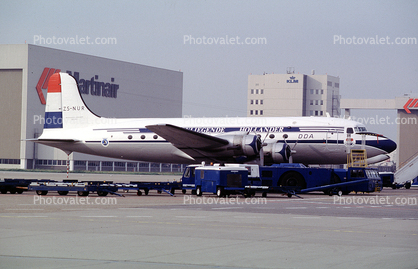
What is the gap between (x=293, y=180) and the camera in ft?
100

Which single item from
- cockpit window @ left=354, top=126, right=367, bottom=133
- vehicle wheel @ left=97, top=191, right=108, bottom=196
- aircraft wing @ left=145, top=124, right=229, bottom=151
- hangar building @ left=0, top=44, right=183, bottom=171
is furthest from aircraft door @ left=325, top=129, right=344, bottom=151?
hangar building @ left=0, top=44, right=183, bottom=171

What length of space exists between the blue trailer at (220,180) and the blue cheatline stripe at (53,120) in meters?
17.8

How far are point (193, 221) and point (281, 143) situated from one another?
68.7 ft

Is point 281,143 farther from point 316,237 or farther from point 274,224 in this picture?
point 316,237

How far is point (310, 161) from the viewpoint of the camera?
3691 centimetres

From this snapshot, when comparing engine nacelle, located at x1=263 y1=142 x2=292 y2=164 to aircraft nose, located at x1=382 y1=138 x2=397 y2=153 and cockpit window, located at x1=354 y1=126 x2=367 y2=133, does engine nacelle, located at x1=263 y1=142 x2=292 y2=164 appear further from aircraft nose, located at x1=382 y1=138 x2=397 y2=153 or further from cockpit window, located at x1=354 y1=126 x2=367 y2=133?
aircraft nose, located at x1=382 y1=138 x2=397 y2=153

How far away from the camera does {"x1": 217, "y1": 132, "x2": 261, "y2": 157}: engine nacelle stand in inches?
1298

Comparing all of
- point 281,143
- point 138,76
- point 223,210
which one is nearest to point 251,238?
point 223,210

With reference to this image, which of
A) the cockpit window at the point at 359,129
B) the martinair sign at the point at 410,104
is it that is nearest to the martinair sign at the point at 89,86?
the martinair sign at the point at 410,104

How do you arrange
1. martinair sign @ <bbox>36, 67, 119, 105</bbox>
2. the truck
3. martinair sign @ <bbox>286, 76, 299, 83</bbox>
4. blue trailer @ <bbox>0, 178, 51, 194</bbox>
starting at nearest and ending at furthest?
1. the truck
2. blue trailer @ <bbox>0, 178, 51, 194</bbox>
3. martinair sign @ <bbox>36, 67, 119, 105</bbox>
4. martinair sign @ <bbox>286, 76, 299, 83</bbox>

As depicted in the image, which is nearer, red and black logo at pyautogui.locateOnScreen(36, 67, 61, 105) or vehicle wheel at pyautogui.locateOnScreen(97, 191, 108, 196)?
vehicle wheel at pyautogui.locateOnScreen(97, 191, 108, 196)

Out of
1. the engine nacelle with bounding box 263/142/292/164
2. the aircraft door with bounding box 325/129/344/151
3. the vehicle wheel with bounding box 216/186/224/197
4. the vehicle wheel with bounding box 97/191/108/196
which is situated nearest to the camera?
the vehicle wheel with bounding box 216/186/224/197

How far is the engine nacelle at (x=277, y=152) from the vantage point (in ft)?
113

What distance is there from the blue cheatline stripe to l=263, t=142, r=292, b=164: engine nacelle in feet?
57.6
